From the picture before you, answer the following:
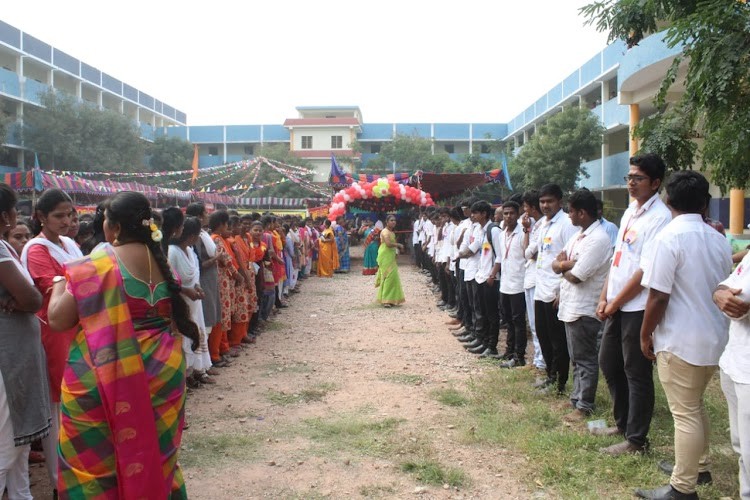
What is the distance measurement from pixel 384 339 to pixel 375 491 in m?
4.70

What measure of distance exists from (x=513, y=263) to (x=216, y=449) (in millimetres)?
3509

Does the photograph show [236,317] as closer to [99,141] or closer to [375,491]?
[375,491]

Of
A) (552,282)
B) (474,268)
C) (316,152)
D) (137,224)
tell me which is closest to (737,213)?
(474,268)

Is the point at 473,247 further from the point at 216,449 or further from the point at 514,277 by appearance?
the point at 216,449

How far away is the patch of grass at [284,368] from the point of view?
21.2 feet

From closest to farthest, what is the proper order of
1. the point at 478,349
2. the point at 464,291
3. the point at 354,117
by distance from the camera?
the point at 478,349 → the point at 464,291 → the point at 354,117

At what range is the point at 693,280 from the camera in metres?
3.08

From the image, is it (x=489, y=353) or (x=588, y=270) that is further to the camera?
(x=489, y=353)

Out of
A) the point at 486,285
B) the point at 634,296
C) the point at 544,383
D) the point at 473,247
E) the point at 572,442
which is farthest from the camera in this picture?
the point at 473,247

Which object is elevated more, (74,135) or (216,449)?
(74,135)

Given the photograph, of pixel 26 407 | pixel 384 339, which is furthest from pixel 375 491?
pixel 384 339

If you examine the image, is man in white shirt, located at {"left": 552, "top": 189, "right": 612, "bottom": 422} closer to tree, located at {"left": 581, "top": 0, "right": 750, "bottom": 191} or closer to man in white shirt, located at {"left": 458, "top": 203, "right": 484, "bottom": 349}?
tree, located at {"left": 581, "top": 0, "right": 750, "bottom": 191}

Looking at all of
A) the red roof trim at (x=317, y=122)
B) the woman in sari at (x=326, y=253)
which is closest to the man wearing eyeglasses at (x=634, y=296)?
the woman in sari at (x=326, y=253)

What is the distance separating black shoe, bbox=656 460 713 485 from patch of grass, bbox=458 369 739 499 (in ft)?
0.13
